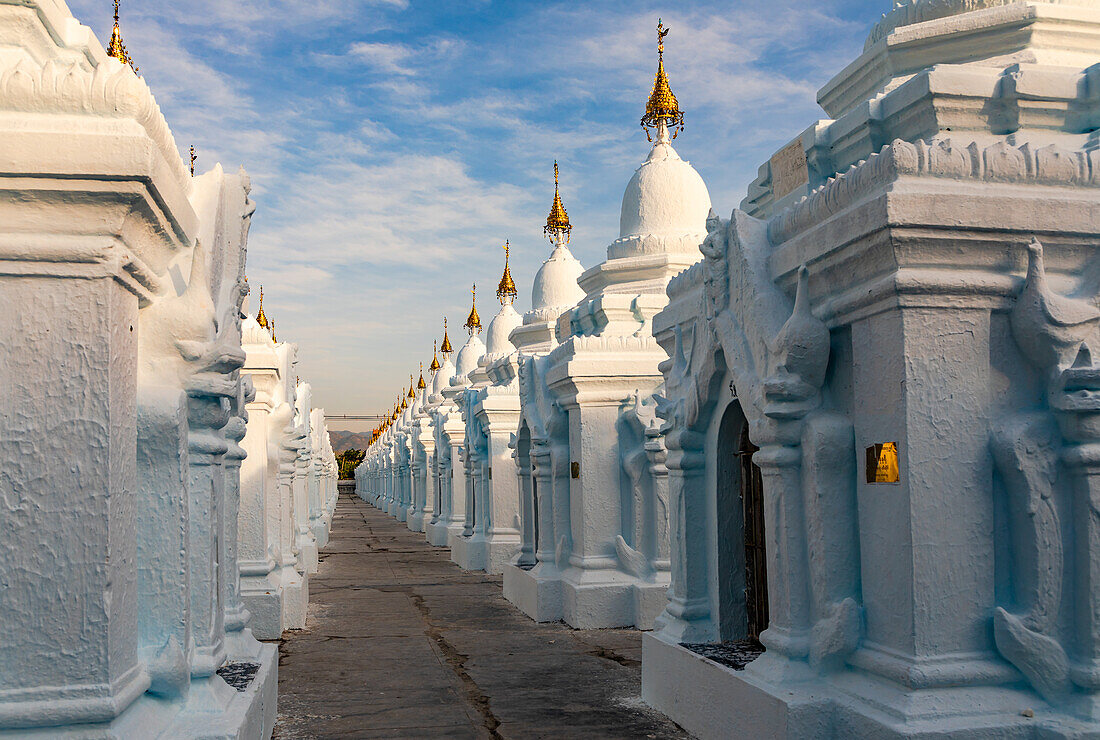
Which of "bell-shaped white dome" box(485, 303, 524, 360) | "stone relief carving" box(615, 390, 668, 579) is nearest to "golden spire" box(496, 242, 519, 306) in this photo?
"bell-shaped white dome" box(485, 303, 524, 360)

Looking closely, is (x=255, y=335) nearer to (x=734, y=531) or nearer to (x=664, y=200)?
(x=664, y=200)

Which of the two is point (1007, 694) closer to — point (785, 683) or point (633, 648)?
point (785, 683)

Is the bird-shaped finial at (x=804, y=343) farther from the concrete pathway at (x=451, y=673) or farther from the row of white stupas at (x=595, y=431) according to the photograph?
the row of white stupas at (x=595, y=431)

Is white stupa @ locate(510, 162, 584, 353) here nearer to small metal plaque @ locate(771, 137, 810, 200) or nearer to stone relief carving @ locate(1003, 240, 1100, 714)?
small metal plaque @ locate(771, 137, 810, 200)

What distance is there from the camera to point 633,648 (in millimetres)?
9320

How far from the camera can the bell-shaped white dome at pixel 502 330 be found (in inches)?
848

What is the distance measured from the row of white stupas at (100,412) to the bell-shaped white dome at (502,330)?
16571mm

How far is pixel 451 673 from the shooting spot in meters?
8.58

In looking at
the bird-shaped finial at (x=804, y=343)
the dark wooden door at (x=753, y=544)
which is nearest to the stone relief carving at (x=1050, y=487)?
the bird-shaped finial at (x=804, y=343)

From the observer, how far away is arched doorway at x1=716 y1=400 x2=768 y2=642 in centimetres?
662

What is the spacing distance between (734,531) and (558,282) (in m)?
10.6

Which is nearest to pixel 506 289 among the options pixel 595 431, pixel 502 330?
pixel 502 330

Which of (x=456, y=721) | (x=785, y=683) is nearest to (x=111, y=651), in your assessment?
(x=785, y=683)

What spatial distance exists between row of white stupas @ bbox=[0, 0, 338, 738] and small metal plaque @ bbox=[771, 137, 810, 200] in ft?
11.8
